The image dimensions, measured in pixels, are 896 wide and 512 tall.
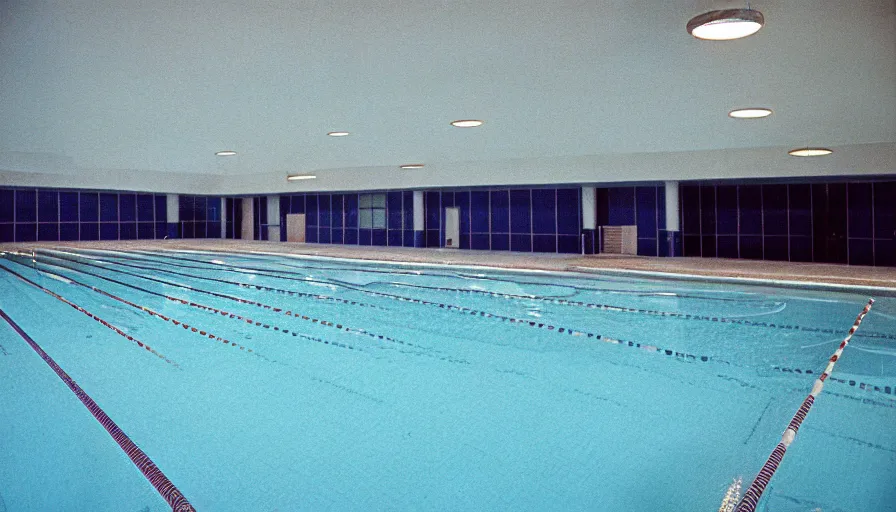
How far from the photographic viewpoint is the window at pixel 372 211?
20.2 metres

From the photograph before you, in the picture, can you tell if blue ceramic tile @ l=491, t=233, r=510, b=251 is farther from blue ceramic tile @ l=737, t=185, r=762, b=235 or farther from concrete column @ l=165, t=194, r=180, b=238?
concrete column @ l=165, t=194, r=180, b=238

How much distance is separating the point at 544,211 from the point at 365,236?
6339mm

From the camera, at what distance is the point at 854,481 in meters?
3.47

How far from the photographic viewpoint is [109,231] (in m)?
21.8

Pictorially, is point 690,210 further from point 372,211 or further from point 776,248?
point 372,211

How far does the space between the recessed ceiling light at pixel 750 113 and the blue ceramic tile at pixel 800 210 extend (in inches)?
269

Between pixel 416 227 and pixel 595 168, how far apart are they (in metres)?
6.49

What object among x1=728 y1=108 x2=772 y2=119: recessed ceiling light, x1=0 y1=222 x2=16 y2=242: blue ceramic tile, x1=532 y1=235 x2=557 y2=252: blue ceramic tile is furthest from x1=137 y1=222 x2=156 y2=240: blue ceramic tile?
x1=728 y1=108 x2=772 y2=119: recessed ceiling light

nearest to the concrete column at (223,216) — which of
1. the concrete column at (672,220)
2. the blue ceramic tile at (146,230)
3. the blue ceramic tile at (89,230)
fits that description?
the blue ceramic tile at (146,230)

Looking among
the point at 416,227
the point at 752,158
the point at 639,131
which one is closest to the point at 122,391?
the point at 639,131

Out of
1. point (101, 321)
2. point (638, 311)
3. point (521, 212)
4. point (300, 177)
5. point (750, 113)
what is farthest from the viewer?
point (300, 177)

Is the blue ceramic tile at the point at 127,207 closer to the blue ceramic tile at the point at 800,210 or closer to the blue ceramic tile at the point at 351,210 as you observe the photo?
the blue ceramic tile at the point at 351,210

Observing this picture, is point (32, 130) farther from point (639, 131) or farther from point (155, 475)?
point (639, 131)

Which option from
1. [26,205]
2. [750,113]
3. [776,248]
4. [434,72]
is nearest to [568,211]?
[776,248]
